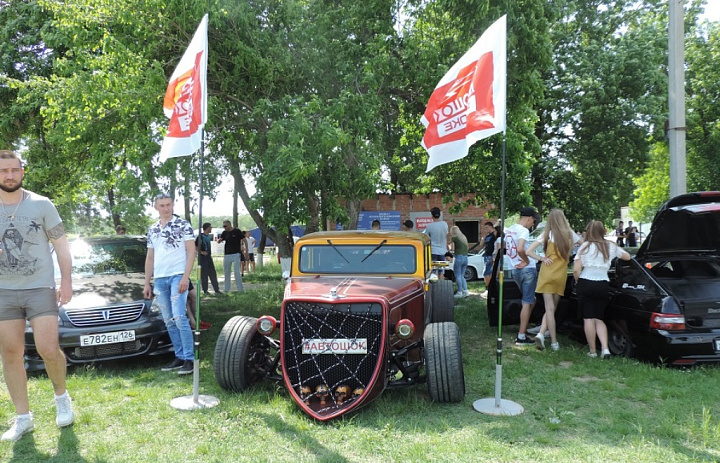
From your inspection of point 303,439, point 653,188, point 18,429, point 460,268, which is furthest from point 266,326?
point 653,188

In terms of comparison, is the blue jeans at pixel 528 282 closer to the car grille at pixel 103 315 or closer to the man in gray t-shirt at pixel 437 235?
the man in gray t-shirt at pixel 437 235

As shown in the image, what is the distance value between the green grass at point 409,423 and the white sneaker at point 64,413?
90 millimetres

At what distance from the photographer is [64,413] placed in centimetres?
433

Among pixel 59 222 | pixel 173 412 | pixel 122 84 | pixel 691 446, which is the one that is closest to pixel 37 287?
pixel 59 222

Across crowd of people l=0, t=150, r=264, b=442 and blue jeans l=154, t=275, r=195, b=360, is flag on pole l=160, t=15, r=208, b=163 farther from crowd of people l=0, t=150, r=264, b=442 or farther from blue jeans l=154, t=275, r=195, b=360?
crowd of people l=0, t=150, r=264, b=442

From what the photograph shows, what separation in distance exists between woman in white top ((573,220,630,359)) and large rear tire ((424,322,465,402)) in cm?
248

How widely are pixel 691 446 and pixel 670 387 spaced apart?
4.66 feet

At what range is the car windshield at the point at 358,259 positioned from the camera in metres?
5.78

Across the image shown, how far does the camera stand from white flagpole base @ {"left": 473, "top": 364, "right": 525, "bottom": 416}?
456 centimetres

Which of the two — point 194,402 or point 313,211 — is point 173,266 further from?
point 313,211

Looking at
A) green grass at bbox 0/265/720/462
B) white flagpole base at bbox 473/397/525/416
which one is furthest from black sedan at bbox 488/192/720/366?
white flagpole base at bbox 473/397/525/416

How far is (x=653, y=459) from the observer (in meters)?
3.59

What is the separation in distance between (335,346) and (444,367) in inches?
38.4

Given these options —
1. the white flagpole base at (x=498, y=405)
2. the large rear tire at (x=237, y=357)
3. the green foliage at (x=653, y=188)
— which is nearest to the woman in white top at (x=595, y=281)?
the white flagpole base at (x=498, y=405)
